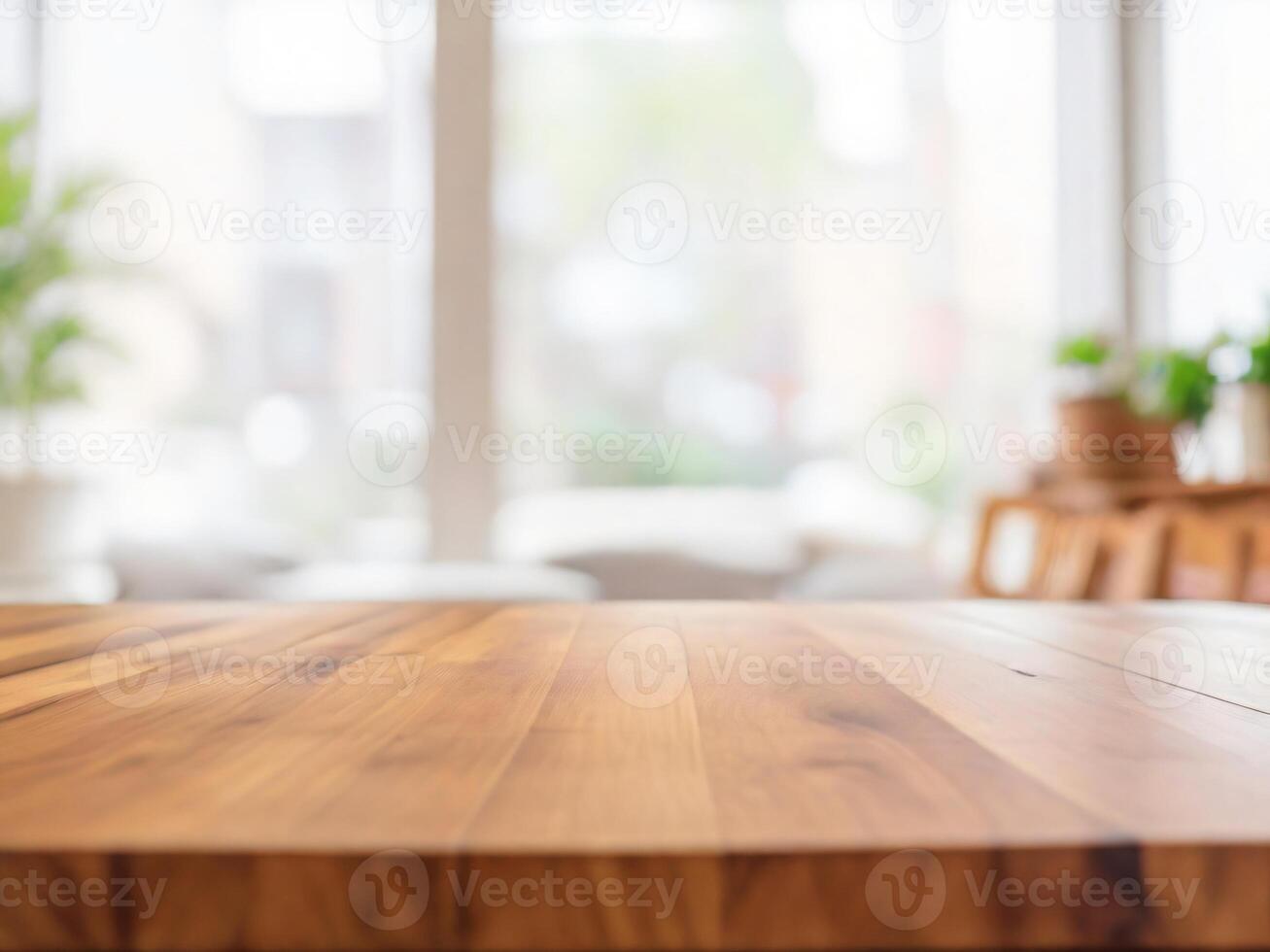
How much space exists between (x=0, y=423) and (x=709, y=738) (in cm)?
342

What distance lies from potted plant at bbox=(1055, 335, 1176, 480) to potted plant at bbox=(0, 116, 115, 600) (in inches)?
106

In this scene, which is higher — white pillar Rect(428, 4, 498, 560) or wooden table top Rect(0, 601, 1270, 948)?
white pillar Rect(428, 4, 498, 560)

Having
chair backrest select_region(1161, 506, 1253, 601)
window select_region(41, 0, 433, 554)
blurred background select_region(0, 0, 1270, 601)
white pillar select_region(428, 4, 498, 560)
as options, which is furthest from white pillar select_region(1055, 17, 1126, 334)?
window select_region(41, 0, 433, 554)

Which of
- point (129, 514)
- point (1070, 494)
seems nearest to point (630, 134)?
point (1070, 494)

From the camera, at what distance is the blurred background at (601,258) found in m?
2.97

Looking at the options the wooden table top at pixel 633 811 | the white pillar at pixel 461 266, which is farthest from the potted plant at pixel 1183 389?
the white pillar at pixel 461 266

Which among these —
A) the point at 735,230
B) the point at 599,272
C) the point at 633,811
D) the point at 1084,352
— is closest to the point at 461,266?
the point at 599,272

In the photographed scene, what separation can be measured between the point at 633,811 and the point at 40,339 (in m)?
3.10

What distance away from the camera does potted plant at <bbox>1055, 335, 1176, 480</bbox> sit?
2195 millimetres

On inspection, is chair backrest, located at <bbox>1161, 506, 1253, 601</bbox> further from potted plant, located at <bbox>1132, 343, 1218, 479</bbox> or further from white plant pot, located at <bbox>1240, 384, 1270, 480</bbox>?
potted plant, located at <bbox>1132, 343, 1218, 479</bbox>

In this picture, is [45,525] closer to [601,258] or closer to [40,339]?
[40,339]

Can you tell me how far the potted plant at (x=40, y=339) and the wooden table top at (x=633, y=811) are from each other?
2.41 meters

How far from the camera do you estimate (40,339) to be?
2.77 metres

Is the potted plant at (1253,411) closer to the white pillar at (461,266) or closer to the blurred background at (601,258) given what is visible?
the blurred background at (601,258)
